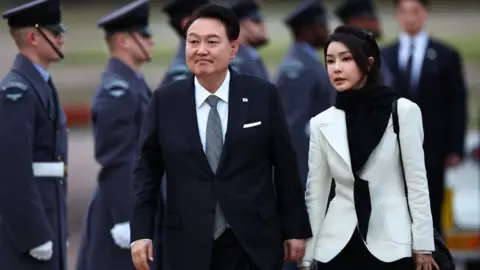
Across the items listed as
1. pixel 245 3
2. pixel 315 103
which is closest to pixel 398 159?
pixel 315 103

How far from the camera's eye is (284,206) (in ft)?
22.4

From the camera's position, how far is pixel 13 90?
24.9 feet

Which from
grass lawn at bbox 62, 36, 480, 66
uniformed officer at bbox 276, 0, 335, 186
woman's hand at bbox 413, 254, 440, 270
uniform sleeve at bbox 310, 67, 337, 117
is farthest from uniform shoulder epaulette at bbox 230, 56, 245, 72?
grass lawn at bbox 62, 36, 480, 66

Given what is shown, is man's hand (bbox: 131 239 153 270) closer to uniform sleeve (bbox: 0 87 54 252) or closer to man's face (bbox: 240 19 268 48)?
uniform sleeve (bbox: 0 87 54 252)

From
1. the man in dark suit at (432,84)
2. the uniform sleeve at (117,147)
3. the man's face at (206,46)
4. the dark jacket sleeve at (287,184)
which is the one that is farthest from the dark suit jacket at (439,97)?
the man's face at (206,46)

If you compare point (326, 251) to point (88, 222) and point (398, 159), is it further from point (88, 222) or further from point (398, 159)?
point (88, 222)

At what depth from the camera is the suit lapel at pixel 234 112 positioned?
679cm

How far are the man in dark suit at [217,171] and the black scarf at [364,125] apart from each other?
265mm

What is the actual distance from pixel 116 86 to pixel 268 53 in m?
20.3

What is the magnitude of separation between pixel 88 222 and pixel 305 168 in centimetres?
230

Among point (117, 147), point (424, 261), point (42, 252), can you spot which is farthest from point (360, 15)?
point (424, 261)

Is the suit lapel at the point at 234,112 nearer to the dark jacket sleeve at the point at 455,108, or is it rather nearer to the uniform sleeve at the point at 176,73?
the uniform sleeve at the point at 176,73

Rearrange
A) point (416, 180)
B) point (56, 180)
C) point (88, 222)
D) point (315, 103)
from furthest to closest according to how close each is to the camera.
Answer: point (315, 103), point (88, 222), point (56, 180), point (416, 180)

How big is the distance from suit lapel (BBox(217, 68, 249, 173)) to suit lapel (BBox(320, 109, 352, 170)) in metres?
0.35
